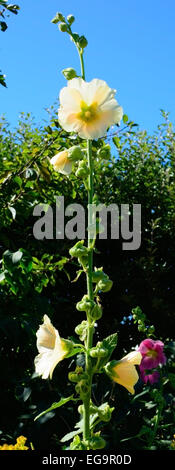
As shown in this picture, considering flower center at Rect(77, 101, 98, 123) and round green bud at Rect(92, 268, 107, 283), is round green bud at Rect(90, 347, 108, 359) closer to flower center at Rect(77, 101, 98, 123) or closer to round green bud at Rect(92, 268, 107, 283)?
round green bud at Rect(92, 268, 107, 283)

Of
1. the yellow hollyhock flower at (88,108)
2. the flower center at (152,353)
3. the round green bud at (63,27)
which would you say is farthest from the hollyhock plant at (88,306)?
the flower center at (152,353)

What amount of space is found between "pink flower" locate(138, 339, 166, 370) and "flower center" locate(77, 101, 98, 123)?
1.50 metres

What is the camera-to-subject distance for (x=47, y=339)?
4.74 feet

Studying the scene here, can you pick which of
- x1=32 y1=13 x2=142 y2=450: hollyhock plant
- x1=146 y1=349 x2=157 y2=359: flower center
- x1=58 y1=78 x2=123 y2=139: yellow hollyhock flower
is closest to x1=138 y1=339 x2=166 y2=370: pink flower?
x1=146 y1=349 x2=157 y2=359: flower center

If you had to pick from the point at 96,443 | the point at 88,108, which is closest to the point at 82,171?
the point at 88,108

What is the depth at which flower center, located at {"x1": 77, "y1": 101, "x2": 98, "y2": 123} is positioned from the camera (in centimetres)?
154

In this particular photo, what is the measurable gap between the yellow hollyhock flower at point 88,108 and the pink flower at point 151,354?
1481 millimetres

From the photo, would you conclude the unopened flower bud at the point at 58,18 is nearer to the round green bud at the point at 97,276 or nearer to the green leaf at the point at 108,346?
the round green bud at the point at 97,276

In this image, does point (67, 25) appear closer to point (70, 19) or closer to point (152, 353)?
point (70, 19)

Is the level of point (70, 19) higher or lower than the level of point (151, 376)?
higher

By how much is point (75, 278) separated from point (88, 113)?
5.27 ft

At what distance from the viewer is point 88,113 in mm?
1544

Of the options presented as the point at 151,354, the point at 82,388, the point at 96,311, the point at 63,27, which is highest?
the point at 63,27

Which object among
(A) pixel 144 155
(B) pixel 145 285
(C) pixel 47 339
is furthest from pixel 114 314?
(C) pixel 47 339
